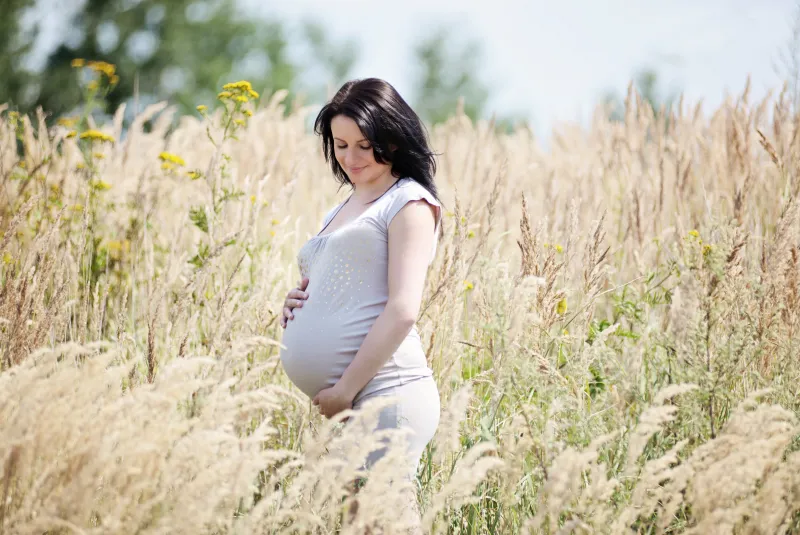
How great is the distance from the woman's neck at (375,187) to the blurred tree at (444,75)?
3330 centimetres

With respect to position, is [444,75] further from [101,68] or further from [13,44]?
[101,68]

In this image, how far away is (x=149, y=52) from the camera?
20594 millimetres

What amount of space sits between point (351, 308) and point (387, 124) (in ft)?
1.77

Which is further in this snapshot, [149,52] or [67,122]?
[149,52]

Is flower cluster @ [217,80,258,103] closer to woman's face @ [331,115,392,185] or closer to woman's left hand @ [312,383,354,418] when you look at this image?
woman's face @ [331,115,392,185]

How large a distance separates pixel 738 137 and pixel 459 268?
7.22ft

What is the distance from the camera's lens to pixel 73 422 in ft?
4.57

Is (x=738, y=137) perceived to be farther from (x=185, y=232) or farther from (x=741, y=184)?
(x=185, y=232)

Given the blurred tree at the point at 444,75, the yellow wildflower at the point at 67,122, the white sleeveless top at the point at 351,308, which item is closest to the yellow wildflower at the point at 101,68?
the yellow wildflower at the point at 67,122

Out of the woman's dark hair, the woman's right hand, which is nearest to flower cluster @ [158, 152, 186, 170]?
the woman's dark hair

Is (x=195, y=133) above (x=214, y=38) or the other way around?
the other way around

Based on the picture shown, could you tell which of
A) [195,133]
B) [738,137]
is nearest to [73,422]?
[738,137]

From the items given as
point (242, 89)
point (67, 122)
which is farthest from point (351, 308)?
point (67, 122)

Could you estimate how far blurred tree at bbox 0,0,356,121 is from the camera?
17.0m
